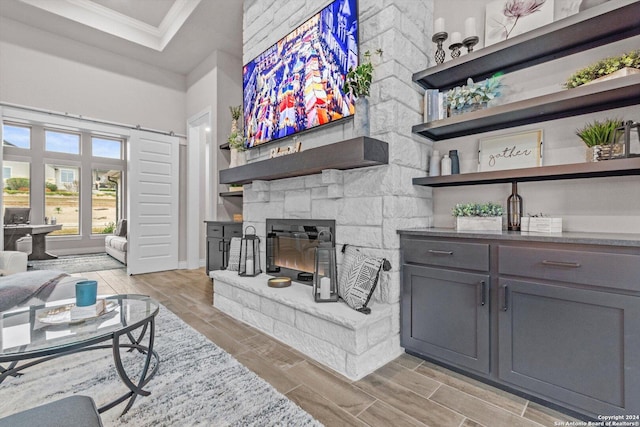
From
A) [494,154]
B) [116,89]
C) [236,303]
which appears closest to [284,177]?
[236,303]

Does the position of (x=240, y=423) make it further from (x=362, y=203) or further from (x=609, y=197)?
(x=609, y=197)

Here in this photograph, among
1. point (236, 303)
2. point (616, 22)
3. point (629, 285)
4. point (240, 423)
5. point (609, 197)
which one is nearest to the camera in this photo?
point (629, 285)

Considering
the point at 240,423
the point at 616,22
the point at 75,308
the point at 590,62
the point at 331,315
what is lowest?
the point at 240,423

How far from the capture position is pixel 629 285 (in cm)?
129

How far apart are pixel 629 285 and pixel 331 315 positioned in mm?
1465

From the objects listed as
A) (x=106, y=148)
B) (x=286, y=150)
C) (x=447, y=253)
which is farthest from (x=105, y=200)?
(x=447, y=253)

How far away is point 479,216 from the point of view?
80.3 inches

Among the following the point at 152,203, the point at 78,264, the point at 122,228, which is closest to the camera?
the point at 152,203

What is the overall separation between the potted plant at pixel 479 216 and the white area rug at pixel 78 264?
5.78 meters

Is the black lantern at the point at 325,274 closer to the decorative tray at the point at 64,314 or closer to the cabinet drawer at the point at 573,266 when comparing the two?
the cabinet drawer at the point at 573,266

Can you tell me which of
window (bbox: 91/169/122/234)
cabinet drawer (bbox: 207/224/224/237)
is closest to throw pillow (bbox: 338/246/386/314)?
cabinet drawer (bbox: 207/224/224/237)

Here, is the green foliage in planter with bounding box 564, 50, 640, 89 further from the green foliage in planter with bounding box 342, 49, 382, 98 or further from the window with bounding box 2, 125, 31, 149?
the window with bounding box 2, 125, 31, 149

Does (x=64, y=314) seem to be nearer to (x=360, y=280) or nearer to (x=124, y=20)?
(x=360, y=280)

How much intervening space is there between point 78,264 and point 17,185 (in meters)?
2.57
